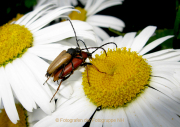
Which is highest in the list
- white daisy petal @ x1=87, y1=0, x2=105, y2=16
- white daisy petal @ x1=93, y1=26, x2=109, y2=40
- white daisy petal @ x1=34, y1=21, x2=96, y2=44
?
white daisy petal @ x1=34, y1=21, x2=96, y2=44

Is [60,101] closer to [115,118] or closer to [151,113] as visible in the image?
[115,118]

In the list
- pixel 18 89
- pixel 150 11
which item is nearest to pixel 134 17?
pixel 150 11

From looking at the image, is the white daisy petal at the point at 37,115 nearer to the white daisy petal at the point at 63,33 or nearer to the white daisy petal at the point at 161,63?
the white daisy petal at the point at 63,33

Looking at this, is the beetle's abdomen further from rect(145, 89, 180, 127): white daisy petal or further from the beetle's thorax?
rect(145, 89, 180, 127): white daisy petal

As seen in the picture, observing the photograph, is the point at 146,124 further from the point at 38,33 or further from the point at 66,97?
the point at 38,33

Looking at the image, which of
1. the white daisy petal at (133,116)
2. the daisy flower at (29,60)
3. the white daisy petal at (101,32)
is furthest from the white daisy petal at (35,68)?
the white daisy petal at (101,32)

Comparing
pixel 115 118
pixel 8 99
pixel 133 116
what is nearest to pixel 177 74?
pixel 133 116

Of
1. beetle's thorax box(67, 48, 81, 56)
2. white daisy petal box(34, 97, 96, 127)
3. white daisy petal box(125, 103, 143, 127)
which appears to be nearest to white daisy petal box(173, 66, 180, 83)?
white daisy petal box(125, 103, 143, 127)
